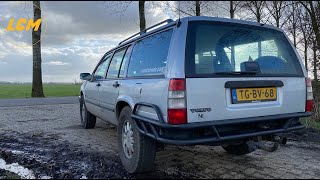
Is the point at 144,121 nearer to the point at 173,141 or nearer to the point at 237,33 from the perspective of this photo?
the point at 173,141

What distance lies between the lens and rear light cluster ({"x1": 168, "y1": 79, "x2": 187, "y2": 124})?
11.1 ft

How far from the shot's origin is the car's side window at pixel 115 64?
5352 mm

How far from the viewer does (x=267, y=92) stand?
388 centimetres

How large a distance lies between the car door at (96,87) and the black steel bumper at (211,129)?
2443 millimetres

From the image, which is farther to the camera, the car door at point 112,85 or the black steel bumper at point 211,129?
the car door at point 112,85

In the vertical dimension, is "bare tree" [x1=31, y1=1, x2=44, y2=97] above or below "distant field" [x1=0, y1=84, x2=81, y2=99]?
above

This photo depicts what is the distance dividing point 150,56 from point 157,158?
1.63m

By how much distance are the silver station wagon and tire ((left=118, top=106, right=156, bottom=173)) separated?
1 cm

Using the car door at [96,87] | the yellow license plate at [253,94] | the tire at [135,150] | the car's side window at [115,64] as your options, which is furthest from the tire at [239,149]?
the car door at [96,87]

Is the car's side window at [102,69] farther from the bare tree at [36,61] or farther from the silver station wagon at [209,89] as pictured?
the bare tree at [36,61]

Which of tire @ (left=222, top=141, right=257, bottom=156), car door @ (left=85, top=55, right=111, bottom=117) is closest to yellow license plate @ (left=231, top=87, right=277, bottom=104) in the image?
tire @ (left=222, top=141, right=257, bottom=156)

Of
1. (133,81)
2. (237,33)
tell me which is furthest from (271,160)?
(133,81)

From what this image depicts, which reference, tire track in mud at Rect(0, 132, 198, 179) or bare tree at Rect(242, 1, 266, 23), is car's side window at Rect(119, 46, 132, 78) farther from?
bare tree at Rect(242, 1, 266, 23)

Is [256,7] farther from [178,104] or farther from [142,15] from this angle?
[178,104]
